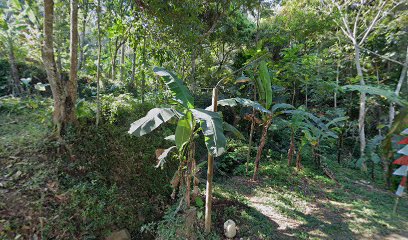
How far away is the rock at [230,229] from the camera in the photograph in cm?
294

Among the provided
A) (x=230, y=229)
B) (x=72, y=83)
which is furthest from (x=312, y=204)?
(x=72, y=83)

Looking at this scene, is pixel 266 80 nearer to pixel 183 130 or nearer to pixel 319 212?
pixel 183 130

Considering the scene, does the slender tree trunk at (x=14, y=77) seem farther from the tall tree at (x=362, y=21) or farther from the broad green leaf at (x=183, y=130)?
the tall tree at (x=362, y=21)

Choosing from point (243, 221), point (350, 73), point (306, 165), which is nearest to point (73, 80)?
point (243, 221)

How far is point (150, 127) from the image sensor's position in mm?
2332

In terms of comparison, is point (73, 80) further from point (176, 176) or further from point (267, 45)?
point (267, 45)

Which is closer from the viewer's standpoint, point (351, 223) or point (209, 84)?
point (351, 223)

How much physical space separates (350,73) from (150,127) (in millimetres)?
7717

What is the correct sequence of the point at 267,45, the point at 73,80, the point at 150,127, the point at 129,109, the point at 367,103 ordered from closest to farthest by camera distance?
the point at 150,127 < the point at 73,80 < the point at 129,109 < the point at 367,103 < the point at 267,45

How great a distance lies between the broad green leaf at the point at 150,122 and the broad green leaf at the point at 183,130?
15cm

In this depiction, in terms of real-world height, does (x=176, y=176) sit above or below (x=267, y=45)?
below

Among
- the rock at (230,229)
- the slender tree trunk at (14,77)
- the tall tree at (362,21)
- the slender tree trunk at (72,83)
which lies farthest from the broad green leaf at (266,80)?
the slender tree trunk at (14,77)

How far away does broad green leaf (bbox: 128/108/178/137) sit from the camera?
90.6 inches

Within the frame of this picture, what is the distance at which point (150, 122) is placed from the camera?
2377 mm
